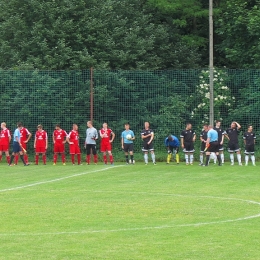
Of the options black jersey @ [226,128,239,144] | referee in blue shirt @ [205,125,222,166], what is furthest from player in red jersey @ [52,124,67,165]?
black jersey @ [226,128,239,144]

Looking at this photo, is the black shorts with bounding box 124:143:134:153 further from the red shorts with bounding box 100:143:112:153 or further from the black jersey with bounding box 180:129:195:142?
the black jersey with bounding box 180:129:195:142

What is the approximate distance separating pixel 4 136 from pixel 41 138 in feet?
5.21

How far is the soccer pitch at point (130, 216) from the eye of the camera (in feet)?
35.7

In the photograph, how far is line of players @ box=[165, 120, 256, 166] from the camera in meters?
31.4

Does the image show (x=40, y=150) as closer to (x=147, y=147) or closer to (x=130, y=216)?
(x=147, y=147)

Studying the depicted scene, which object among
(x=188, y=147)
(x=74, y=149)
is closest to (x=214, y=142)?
(x=188, y=147)

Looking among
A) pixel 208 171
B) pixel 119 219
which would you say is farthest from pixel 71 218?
pixel 208 171

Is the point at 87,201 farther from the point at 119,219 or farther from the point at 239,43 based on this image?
the point at 239,43

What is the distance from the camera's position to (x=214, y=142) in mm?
31312

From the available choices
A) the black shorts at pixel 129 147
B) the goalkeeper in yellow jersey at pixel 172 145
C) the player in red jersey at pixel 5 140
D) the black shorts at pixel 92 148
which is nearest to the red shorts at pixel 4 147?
the player in red jersey at pixel 5 140

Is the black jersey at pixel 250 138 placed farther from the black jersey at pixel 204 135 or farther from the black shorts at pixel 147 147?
the black shorts at pixel 147 147

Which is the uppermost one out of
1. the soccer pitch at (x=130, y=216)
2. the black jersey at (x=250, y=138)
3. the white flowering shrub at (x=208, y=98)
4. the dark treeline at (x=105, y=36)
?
the dark treeline at (x=105, y=36)

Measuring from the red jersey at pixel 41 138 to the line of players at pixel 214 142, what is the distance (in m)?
4.93

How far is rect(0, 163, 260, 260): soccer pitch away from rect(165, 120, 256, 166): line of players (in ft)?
18.2
